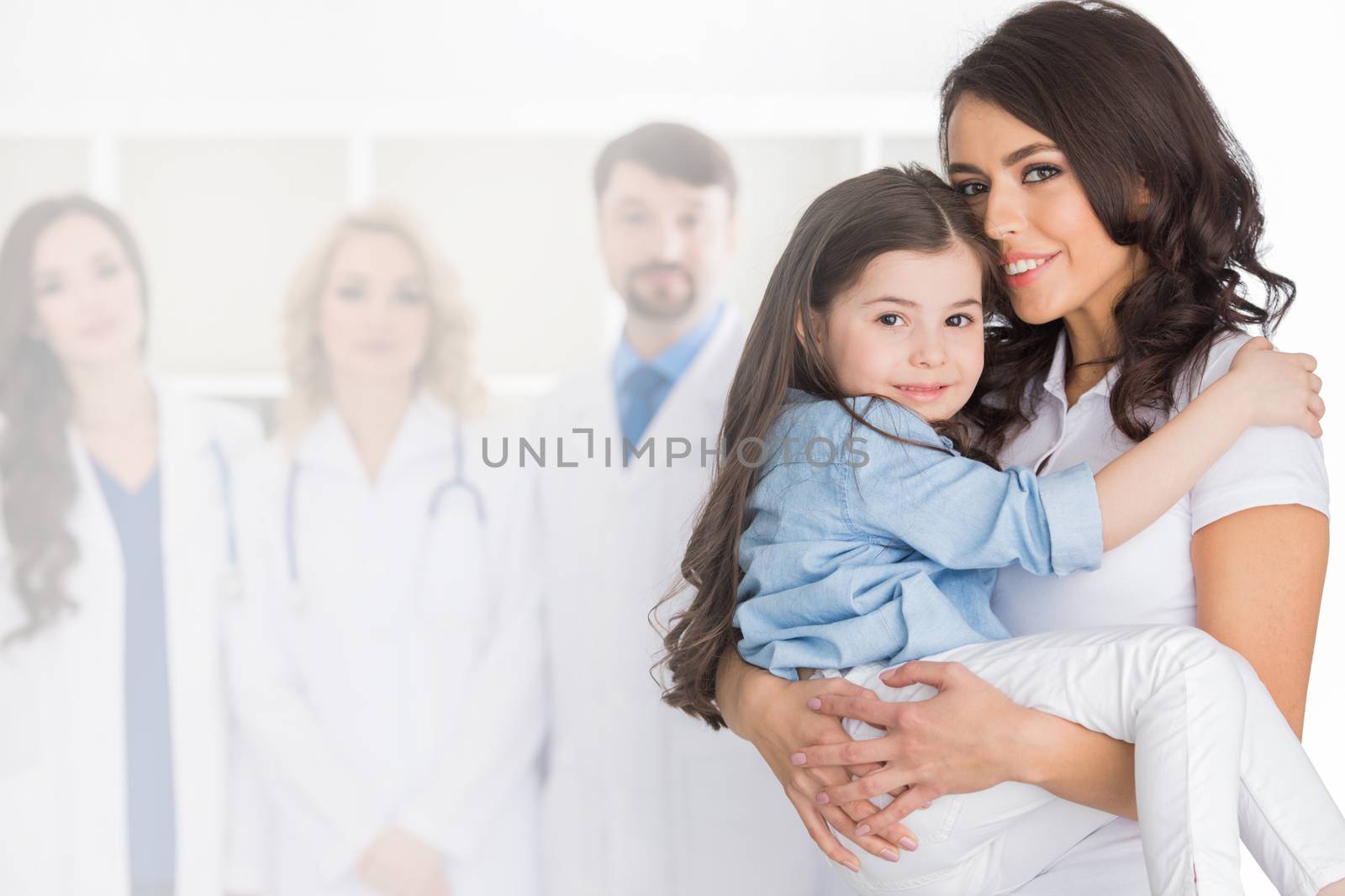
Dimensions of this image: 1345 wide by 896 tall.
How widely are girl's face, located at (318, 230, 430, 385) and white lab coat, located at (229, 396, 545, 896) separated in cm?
18

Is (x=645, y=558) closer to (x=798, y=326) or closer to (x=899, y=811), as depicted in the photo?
(x=798, y=326)

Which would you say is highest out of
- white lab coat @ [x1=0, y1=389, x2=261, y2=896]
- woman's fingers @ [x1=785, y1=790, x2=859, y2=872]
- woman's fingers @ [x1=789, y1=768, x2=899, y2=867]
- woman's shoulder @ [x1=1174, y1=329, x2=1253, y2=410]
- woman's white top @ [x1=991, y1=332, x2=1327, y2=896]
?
woman's shoulder @ [x1=1174, y1=329, x2=1253, y2=410]

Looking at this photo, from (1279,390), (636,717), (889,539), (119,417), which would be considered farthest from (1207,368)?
(119,417)

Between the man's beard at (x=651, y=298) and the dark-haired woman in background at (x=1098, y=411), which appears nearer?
the dark-haired woman in background at (x=1098, y=411)

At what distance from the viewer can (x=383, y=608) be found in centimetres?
285

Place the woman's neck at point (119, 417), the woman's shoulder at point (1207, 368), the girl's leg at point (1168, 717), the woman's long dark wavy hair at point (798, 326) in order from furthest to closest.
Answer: the woman's neck at point (119, 417), the woman's long dark wavy hair at point (798, 326), the woman's shoulder at point (1207, 368), the girl's leg at point (1168, 717)

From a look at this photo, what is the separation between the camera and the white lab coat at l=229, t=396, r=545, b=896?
2836 millimetres

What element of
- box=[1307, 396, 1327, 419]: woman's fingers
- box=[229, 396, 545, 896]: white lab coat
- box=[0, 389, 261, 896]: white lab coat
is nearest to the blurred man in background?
box=[229, 396, 545, 896]: white lab coat

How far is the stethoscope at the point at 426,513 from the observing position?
287 cm

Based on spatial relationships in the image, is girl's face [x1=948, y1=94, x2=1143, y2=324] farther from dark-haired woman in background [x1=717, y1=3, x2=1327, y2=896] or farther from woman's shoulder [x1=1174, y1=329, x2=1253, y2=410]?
woman's shoulder [x1=1174, y1=329, x2=1253, y2=410]

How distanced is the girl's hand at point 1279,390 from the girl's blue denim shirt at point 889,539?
21 centimetres

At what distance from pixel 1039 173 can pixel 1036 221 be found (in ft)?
0.23

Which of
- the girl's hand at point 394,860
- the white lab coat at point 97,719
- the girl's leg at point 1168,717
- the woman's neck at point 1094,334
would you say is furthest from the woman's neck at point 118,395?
the girl's leg at point 1168,717

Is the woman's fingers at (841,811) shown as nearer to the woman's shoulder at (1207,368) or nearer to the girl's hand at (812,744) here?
the girl's hand at (812,744)
